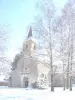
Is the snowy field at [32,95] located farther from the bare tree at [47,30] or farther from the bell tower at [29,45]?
the bell tower at [29,45]

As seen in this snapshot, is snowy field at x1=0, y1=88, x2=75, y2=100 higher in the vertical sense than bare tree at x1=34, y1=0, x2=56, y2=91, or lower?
lower

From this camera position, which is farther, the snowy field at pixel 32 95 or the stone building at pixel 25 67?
the stone building at pixel 25 67

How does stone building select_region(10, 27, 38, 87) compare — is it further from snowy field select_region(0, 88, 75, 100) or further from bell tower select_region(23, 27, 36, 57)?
snowy field select_region(0, 88, 75, 100)

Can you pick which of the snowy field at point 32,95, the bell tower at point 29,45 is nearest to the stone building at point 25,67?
the bell tower at point 29,45

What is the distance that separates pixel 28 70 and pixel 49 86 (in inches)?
16.5

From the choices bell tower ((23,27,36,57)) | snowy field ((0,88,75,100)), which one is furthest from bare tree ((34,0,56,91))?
snowy field ((0,88,75,100))

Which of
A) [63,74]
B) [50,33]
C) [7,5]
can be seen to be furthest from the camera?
[50,33]

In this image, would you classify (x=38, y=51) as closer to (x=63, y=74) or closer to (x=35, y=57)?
(x=35, y=57)

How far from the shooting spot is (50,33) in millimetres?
2949

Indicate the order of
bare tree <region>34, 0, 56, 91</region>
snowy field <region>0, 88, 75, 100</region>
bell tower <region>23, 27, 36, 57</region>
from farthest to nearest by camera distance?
bare tree <region>34, 0, 56, 91</region>
bell tower <region>23, 27, 36, 57</region>
snowy field <region>0, 88, 75, 100</region>

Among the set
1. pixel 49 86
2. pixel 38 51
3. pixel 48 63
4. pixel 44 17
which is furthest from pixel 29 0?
pixel 49 86

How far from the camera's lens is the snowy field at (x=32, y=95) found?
2.42 m

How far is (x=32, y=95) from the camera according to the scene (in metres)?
2.51

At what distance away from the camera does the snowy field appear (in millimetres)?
2418
